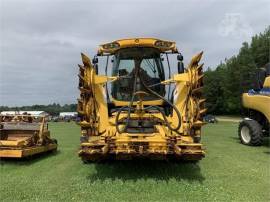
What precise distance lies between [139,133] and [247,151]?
17.5ft

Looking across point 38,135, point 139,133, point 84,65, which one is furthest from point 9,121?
point 139,133

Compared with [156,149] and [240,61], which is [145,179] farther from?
[240,61]

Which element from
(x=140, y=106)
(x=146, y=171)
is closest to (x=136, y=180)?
(x=146, y=171)

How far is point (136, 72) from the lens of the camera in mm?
8594

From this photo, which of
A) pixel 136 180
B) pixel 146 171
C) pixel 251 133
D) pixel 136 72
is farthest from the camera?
pixel 251 133

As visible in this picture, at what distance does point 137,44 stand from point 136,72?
2.07ft

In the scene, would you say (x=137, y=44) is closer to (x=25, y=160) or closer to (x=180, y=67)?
(x=180, y=67)

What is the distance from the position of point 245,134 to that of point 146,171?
6.72 metres

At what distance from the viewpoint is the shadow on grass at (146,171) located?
749 cm

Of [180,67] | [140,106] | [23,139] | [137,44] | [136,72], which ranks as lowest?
[23,139]

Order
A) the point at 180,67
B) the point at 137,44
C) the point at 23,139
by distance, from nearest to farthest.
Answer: the point at 137,44
the point at 180,67
the point at 23,139

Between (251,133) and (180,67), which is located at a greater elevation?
(180,67)

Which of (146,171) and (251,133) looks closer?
→ (146,171)

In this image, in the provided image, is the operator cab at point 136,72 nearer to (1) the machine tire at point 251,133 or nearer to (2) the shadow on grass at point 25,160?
(2) the shadow on grass at point 25,160
